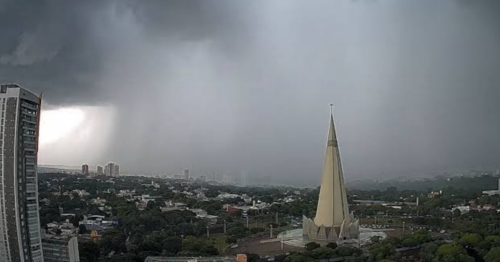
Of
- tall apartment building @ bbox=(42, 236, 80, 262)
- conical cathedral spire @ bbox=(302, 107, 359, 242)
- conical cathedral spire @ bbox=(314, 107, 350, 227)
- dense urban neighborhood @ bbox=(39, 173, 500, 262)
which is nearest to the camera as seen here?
tall apartment building @ bbox=(42, 236, 80, 262)

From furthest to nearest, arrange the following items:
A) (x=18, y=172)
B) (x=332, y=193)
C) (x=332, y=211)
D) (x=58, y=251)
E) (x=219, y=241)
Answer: (x=332, y=193) < (x=332, y=211) < (x=219, y=241) < (x=58, y=251) < (x=18, y=172)

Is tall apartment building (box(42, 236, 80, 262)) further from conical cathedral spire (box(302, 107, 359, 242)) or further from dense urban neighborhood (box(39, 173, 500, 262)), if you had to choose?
conical cathedral spire (box(302, 107, 359, 242))

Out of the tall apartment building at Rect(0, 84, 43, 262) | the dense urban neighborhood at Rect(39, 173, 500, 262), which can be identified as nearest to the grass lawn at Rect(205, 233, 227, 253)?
the dense urban neighborhood at Rect(39, 173, 500, 262)

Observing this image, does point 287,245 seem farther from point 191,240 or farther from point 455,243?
point 455,243

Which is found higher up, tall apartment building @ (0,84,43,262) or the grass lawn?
tall apartment building @ (0,84,43,262)

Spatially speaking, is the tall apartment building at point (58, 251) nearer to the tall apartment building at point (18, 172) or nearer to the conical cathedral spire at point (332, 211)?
the tall apartment building at point (18, 172)

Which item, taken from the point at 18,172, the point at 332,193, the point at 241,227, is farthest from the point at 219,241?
the point at 18,172

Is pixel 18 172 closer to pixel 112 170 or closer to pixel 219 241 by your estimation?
pixel 219 241
